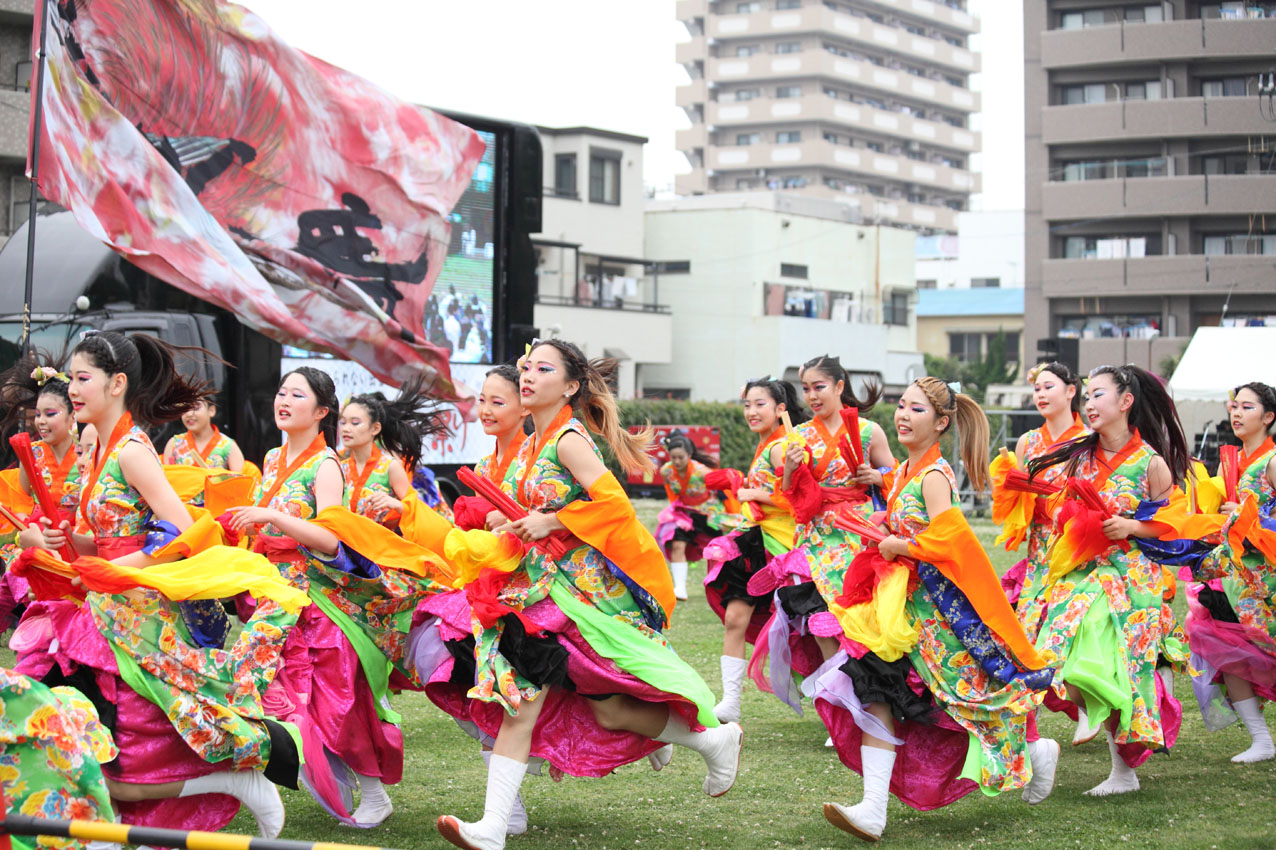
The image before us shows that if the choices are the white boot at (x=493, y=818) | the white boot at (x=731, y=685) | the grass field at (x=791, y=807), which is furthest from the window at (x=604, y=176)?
the white boot at (x=493, y=818)

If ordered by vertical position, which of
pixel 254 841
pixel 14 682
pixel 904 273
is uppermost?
pixel 904 273

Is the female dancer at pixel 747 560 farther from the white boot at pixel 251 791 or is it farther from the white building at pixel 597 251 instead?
the white building at pixel 597 251

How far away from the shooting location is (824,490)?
7.06 meters

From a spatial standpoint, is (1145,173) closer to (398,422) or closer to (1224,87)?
(1224,87)

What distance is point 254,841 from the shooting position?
3.02 metres

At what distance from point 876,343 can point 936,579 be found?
1791 inches

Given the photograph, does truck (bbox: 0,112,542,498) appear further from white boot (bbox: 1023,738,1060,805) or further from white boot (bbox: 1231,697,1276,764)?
white boot (bbox: 1231,697,1276,764)

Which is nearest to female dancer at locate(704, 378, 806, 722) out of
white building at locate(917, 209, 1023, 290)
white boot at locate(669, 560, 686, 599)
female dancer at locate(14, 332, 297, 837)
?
female dancer at locate(14, 332, 297, 837)

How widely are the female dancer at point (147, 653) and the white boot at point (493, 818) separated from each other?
1.97ft

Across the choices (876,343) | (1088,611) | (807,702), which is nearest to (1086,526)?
(1088,611)

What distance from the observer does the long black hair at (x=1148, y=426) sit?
20.1 feet

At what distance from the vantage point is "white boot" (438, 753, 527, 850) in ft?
15.2

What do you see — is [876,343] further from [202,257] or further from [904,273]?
[202,257]

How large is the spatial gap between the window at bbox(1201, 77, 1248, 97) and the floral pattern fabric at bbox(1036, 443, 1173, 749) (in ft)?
130
